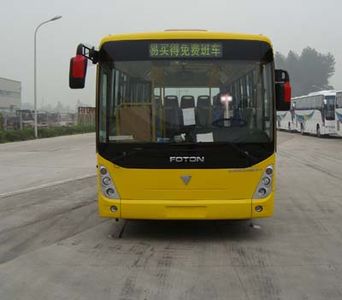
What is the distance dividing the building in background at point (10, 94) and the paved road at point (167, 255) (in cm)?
6595

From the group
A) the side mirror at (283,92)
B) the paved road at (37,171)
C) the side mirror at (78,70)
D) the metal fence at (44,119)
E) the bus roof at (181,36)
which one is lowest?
the paved road at (37,171)

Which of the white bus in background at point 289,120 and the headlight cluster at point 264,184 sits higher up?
the white bus in background at point 289,120

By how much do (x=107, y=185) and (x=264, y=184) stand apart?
216cm

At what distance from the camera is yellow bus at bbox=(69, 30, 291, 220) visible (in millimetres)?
7762

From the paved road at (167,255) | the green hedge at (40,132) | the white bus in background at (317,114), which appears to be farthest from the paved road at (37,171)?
the white bus in background at (317,114)

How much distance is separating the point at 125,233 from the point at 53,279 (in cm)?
249

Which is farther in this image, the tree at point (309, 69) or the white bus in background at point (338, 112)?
the tree at point (309, 69)

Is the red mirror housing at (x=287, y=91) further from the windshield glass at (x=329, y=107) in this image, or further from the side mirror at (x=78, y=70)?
the windshield glass at (x=329, y=107)

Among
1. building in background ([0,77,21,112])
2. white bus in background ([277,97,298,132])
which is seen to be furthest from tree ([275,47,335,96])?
white bus in background ([277,97,298,132])

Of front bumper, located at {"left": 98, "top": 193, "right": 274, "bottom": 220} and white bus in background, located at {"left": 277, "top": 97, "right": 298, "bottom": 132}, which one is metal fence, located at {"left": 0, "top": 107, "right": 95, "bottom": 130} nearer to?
white bus in background, located at {"left": 277, "top": 97, "right": 298, "bottom": 132}

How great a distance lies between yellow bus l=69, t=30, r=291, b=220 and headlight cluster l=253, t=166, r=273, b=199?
1 cm

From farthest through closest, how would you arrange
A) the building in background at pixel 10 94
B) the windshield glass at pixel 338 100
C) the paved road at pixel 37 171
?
the building in background at pixel 10 94, the windshield glass at pixel 338 100, the paved road at pixel 37 171

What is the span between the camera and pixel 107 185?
25.9ft

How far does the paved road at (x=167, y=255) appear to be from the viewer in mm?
5688
